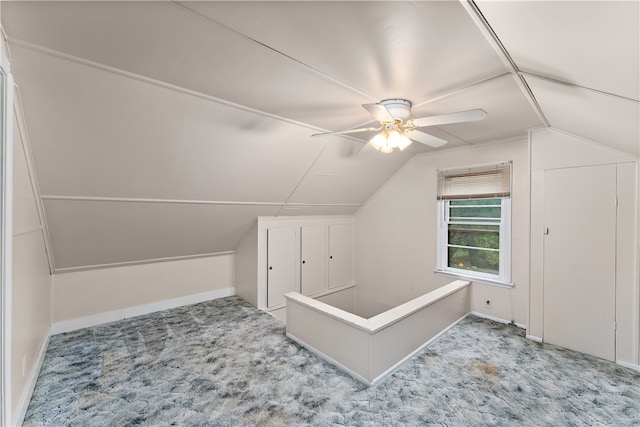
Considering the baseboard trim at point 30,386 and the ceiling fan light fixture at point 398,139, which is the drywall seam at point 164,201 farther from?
the ceiling fan light fixture at point 398,139

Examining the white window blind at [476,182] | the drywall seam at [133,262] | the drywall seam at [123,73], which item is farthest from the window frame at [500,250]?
the drywall seam at [133,262]

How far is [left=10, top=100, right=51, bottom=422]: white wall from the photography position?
1.70 m

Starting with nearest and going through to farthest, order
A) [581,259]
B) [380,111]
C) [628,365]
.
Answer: [380,111], [628,365], [581,259]

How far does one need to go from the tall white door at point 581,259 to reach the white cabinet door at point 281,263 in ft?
10.3

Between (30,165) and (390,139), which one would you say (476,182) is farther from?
(30,165)

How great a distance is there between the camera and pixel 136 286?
11.8 ft

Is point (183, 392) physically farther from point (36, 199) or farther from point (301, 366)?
point (36, 199)

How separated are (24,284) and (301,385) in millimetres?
2156

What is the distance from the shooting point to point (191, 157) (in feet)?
8.30

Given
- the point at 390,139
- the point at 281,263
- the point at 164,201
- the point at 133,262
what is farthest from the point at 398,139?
the point at 133,262

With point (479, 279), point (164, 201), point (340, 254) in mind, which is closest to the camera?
point (164, 201)

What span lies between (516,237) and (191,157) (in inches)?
147

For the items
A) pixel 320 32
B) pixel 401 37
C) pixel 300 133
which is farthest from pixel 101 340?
pixel 401 37

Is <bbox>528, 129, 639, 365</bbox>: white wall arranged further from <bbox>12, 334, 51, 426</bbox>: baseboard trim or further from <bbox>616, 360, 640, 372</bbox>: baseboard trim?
<bbox>12, 334, 51, 426</bbox>: baseboard trim
